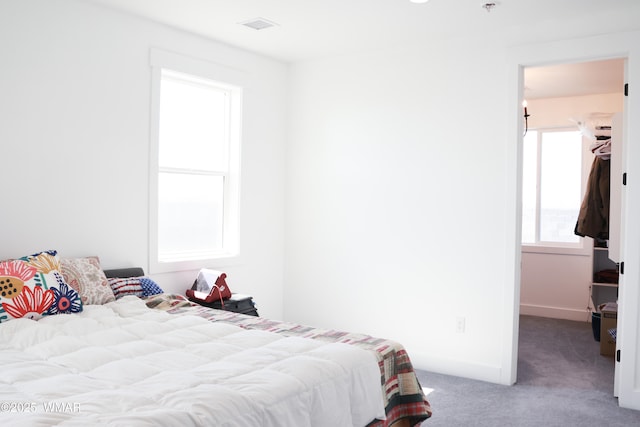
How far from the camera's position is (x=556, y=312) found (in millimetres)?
6367

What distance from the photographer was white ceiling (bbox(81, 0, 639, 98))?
3.52 meters

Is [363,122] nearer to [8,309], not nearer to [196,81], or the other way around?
[196,81]

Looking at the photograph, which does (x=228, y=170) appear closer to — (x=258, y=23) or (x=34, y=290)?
(x=258, y=23)

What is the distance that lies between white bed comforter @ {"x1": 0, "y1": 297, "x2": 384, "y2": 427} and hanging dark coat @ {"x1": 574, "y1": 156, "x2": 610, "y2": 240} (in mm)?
3721

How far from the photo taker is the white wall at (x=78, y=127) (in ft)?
10.5

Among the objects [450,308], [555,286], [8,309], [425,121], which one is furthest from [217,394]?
[555,286]

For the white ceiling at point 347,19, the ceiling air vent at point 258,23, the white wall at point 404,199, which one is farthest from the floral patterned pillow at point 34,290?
the white wall at point 404,199

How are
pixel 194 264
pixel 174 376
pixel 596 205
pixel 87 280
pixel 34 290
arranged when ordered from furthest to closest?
pixel 596 205 < pixel 194 264 < pixel 87 280 < pixel 34 290 < pixel 174 376

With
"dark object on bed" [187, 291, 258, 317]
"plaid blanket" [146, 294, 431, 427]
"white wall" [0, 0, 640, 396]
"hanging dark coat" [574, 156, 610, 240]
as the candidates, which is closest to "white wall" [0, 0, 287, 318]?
"white wall" [0, 0, 640, 396]

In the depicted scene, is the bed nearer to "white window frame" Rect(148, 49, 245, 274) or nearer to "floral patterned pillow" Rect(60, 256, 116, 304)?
"floral patterned pillow" Rect(60, 256, 116, 304)

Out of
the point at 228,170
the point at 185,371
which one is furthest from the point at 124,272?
the point at 185,371

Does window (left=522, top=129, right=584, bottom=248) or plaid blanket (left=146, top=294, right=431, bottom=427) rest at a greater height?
window (left=522, top=129, right=584, bottom=248)

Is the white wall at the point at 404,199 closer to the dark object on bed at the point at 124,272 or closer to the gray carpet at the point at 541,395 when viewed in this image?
the gray carpet at the point at 541,395

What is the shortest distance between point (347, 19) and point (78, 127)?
6.25 feet
